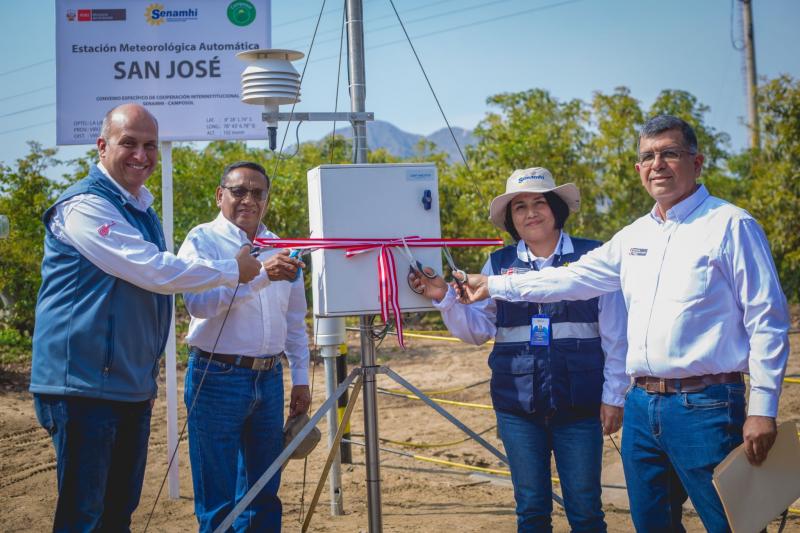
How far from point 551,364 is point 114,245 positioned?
1805 millimetres

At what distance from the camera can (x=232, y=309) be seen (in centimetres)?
393

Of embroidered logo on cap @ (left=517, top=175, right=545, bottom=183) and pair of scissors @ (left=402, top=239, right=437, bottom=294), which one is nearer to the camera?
pair of scissors @ (left=402, top=239, right=437, bottom=294)

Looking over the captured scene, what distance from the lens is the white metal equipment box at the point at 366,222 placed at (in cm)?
346

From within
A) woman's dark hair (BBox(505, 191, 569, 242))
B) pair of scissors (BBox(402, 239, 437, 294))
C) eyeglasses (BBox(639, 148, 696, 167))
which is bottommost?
pair of scissors (BBox(402, 239, 437, 294))

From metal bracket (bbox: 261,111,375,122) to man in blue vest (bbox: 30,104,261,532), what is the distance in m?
0.64

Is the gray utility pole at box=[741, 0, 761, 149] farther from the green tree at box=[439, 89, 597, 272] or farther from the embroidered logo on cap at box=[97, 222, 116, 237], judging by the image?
the embroidered logo on cap at box=[97, 222, 116, 237]

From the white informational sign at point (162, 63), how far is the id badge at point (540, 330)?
2.56 metres

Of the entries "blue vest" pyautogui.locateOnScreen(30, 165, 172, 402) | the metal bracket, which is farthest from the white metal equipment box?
"blue vest" pyautogui.locateOnScreen(30, 165, 172, 402)

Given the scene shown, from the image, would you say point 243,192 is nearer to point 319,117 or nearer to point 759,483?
point 319,117

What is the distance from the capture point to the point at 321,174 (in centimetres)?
345

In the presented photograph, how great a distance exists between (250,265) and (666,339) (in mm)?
1650

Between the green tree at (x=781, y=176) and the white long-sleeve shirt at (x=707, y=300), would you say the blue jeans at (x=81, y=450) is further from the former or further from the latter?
the green tree at (x=781, y=176)

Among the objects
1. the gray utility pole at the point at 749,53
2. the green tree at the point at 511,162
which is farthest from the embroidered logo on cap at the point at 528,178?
the gray utility pole at the point at 749,53

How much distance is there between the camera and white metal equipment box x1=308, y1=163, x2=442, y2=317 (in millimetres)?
3465
